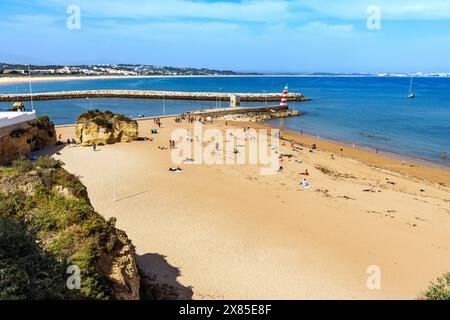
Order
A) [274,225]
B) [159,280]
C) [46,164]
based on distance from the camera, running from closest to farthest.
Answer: [46,164] → [159,280] → [274,225]

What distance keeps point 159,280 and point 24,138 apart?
18.6 metres

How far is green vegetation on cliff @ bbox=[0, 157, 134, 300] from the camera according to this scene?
5258mm

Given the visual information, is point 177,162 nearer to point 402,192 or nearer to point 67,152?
point 67,152

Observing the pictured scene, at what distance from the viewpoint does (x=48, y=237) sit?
724 cm

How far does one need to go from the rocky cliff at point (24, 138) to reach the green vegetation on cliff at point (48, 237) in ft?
49.2

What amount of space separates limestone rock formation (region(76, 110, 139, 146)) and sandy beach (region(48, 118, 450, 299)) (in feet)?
9.69

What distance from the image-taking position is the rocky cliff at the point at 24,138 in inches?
894

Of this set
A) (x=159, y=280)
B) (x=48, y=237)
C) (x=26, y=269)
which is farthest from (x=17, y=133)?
(x=26, y=269)

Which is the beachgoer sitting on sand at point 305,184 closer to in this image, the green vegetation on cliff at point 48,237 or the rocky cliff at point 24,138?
the green vegetation on cliff at point 48,237

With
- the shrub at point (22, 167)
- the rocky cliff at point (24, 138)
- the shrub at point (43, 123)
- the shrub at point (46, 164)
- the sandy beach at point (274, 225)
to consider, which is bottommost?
the sandy beach at point (274, 225)

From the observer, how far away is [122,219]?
48.9 ft

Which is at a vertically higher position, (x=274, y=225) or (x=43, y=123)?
(x=43, y=123)

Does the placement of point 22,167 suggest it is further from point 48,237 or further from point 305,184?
point 305,184

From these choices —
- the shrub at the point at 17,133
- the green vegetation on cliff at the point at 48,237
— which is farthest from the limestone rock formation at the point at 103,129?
the green vegetation on cliff at the point at 48,237
